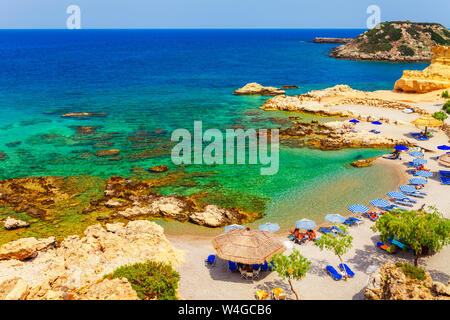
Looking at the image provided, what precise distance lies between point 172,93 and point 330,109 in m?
37.2

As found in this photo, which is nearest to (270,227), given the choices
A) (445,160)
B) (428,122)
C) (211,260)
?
(211,260)

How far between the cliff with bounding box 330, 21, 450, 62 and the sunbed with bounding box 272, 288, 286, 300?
13187 cm

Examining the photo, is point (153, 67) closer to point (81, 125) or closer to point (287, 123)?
point (81, 125)

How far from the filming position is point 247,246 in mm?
18250

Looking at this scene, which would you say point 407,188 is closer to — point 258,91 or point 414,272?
point 414,272

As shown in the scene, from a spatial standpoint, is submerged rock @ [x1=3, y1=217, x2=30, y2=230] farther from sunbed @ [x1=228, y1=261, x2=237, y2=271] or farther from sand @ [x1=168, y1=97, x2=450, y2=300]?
sunbed @ [x1=228, y1=261, x2=237, y2=271]

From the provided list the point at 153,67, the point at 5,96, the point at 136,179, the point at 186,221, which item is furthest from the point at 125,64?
the point at 186,221

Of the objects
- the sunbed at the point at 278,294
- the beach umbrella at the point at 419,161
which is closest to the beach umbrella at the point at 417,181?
the beach umbrella at the point at 419,161

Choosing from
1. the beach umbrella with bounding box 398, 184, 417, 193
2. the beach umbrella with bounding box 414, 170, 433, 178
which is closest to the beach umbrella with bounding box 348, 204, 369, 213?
the beach umbrella with bounding box 398, 184, 417, 193

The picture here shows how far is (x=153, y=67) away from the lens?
11688 cm

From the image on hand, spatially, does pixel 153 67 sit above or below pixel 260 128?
above

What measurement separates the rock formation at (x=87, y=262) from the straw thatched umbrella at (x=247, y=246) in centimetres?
328

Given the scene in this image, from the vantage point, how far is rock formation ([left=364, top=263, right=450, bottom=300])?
43.0ft

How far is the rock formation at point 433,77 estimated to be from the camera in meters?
59.8
